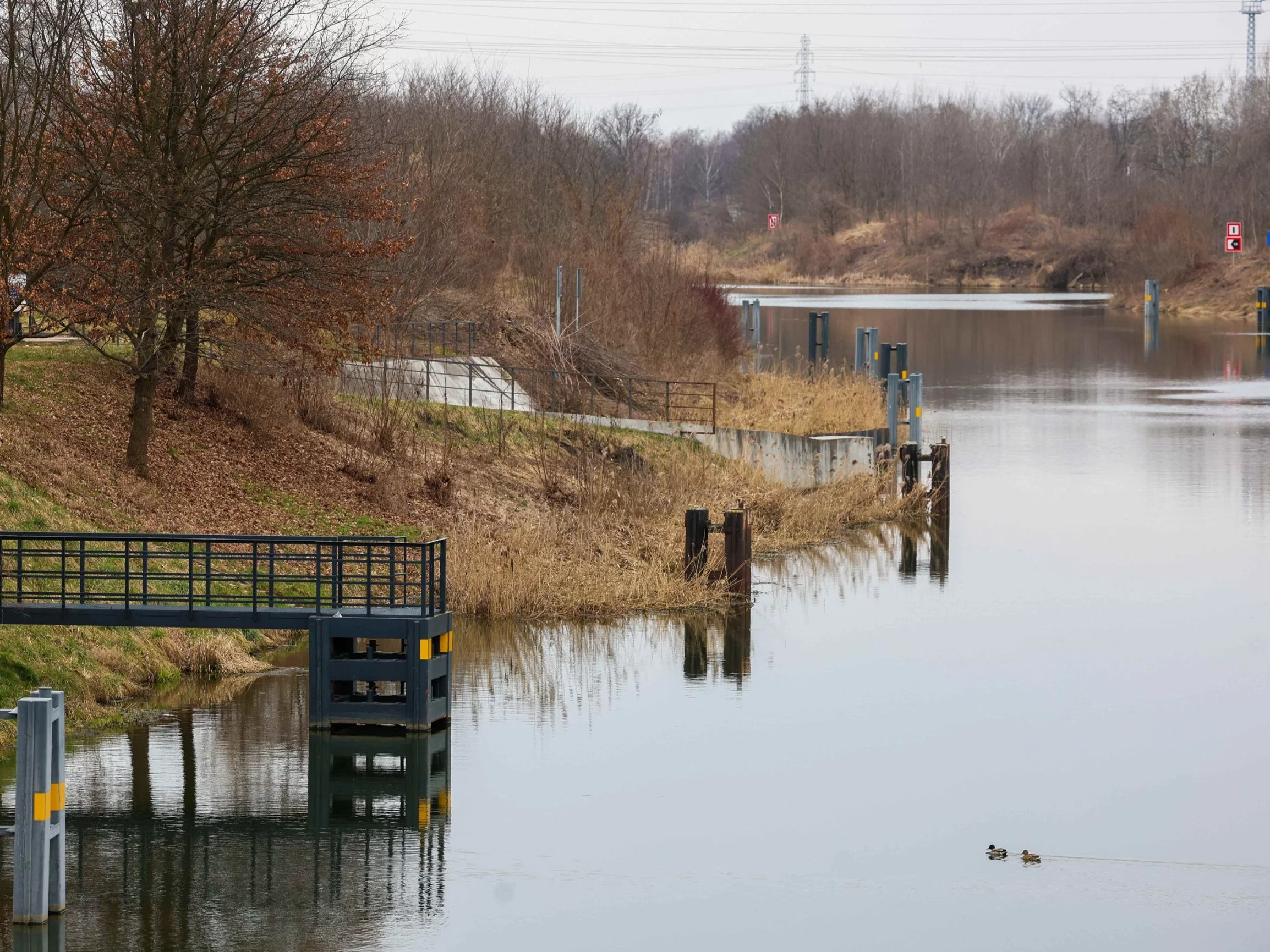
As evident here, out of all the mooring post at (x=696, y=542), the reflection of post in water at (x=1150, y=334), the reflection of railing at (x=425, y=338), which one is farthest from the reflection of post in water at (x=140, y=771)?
the reflection of post in water at (x=1150, y=334)

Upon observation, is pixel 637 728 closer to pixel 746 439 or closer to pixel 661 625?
pixel 661 625

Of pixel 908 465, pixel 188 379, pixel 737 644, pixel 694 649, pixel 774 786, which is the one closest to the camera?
pixel 774 786

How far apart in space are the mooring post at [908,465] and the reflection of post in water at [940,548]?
2.71 ft

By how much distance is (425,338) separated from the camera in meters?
36.3

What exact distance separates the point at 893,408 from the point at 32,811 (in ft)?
77.4

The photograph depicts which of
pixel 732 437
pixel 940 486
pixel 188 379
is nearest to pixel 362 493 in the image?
pixel 188 379

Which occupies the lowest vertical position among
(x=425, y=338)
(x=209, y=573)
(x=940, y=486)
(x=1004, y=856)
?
(x=1004, y=856)

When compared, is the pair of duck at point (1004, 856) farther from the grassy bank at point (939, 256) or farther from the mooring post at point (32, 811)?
the grassy bank at point (939, 256)

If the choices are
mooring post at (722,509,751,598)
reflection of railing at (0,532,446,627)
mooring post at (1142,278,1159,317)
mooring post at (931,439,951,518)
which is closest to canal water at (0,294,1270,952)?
mooring post at (722,509,751,598)

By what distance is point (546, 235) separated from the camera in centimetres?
4703

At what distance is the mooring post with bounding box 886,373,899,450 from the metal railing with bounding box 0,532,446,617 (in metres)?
12.0

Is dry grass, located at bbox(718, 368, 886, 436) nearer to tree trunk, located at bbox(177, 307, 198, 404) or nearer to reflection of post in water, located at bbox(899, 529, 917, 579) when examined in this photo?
reflection of post in water, located at bbox(899, 529, 917, 579)

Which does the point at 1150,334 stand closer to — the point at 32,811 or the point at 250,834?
the point at 250,834

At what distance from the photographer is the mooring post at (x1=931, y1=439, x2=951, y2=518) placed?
29858 millimetres
